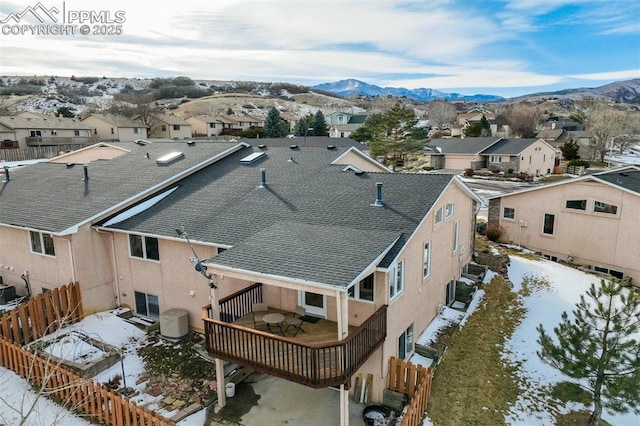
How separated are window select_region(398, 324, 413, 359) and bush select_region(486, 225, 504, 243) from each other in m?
15.4

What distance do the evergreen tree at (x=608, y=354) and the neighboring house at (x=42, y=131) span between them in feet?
219

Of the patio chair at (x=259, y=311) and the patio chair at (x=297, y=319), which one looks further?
the patio chair at (x=259, y=311)

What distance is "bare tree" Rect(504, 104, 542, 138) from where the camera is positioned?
9375cm

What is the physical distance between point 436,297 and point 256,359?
26.5ft

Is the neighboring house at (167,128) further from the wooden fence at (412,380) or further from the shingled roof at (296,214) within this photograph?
the wooden fence at (412,380)

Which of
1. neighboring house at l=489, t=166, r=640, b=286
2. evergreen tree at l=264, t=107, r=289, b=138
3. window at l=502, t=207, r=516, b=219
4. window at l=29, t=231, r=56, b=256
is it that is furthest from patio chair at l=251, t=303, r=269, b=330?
evergreen tree at l=264, t=107, r=289, b=138

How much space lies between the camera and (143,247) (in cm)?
1495

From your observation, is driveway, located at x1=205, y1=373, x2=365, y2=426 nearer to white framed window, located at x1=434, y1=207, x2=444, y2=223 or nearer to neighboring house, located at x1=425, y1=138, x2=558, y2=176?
white framed window, located at x1=434, y1=207, x2=444, y2=223

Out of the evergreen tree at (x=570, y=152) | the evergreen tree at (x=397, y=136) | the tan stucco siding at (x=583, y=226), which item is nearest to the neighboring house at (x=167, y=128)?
the evergreen tree at (x=397, y=136)

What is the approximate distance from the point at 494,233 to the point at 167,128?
62429 millimetres

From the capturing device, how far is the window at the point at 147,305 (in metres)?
15.5

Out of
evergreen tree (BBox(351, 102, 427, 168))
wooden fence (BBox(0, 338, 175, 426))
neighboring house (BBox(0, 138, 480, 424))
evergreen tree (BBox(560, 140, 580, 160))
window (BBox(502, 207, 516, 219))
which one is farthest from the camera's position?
evergreen tree (BBox(560, 140, 580, 160))

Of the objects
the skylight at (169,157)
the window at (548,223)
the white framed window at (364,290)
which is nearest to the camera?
the white framed window at (364,290)

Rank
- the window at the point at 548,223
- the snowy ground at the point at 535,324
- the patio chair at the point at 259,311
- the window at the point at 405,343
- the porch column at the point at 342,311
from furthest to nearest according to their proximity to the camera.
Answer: the window at the point at 548,223
the window at the point at 405,343
the patio chair at the point at 259,311
the snowy ground at the point at 535,324
the porch column at the point at 342,311
